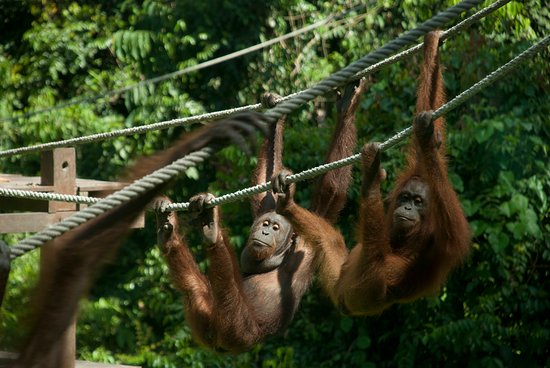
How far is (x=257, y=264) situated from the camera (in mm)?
4883

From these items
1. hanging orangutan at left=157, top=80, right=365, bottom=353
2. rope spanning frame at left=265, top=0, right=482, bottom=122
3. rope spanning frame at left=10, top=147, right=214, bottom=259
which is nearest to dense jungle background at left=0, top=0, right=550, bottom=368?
hanging orangutan at left=157, top=80, right=365, bottom=353

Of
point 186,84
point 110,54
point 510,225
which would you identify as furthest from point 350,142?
point 110,54

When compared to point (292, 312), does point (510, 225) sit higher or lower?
higher

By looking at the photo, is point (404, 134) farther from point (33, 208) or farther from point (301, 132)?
point (301, 132)

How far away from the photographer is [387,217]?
442 cm

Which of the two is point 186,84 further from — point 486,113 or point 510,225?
point 510,225

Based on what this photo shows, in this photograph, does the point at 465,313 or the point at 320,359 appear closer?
the point at 465,313

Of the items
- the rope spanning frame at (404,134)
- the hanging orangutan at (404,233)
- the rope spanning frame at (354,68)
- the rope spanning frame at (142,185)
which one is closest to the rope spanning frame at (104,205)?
the rope spanning frame at (142,185)

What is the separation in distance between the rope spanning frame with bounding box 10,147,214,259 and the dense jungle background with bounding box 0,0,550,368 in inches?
88.5

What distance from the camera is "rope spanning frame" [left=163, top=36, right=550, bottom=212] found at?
335 centimetres

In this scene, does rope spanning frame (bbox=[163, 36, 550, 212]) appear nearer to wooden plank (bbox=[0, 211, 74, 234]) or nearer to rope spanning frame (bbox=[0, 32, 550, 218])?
rope spanning frame (bbox=[0, 32, 550, 218])

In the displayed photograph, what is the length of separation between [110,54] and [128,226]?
7.62 metres

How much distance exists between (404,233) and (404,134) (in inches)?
34.1

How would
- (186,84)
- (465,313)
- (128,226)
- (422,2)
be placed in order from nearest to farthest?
(128,226) < (465,313) < (422,2) < (186,84)
